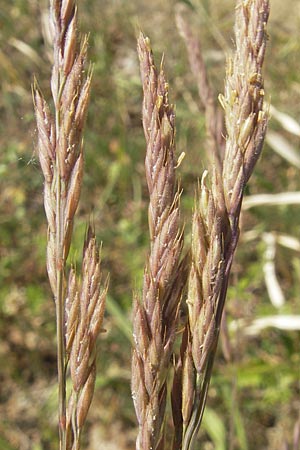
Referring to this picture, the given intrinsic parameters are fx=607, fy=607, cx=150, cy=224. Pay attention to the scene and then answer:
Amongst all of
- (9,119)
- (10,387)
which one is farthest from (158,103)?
(9,119)

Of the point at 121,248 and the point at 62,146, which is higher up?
the point at 121,248

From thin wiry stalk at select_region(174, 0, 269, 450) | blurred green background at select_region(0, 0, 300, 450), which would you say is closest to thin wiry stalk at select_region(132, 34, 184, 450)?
thin wiry stalk at select_region(174, 0, 269, 450)

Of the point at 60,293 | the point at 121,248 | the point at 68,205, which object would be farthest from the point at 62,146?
the point at 121,248

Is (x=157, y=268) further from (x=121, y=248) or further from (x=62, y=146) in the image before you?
(x=121, y=248)

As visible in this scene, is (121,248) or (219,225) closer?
(219,225)

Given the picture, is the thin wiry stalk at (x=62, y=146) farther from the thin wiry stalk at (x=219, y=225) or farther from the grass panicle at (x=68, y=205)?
the thin wiry stalk at (x=219, y=225)

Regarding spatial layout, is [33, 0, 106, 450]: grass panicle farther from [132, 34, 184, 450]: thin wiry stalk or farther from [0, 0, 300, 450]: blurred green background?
[0, 0, 300, 450]: blurred green background
